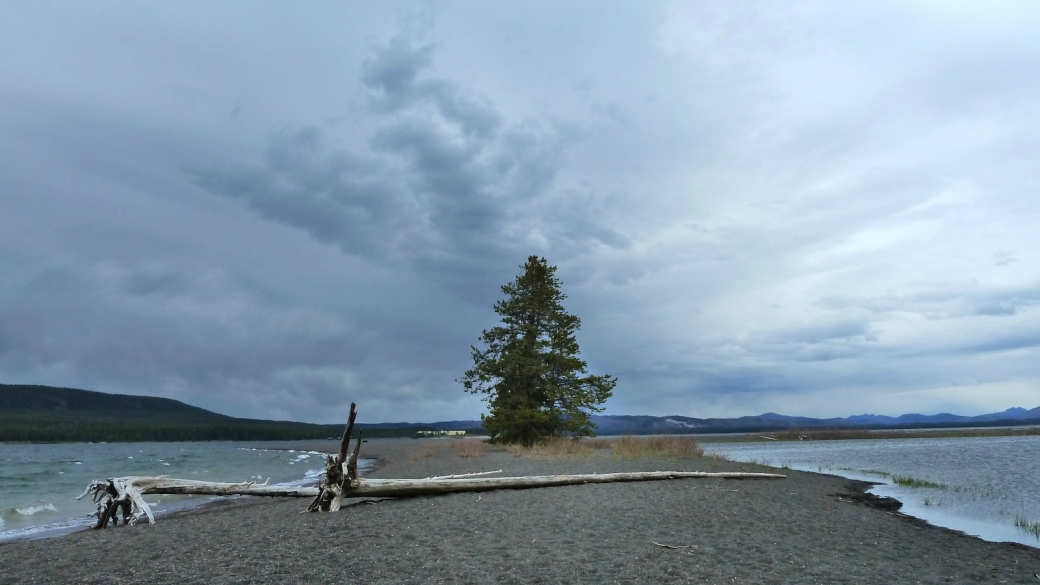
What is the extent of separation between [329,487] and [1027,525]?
53.9 feet

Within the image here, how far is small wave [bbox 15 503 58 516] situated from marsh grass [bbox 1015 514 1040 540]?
91.0 feet

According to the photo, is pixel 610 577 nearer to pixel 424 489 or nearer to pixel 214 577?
pixel 214 577

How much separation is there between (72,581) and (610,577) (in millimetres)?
7009

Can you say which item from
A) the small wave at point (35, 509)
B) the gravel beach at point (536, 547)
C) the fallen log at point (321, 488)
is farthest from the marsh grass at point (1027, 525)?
the small wave at point (35, 509)

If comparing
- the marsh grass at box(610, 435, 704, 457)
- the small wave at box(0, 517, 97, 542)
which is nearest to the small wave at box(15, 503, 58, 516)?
the small wave at box(0, 517, 97, 542)

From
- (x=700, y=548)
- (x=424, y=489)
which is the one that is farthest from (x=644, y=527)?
(x=424, y=489)

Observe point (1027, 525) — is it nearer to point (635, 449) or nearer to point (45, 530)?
point (635, 449)

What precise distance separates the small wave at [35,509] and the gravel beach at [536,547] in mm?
10196

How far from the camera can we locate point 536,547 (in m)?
10.4

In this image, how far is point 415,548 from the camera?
10.2 meters

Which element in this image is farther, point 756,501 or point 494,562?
point 756,501

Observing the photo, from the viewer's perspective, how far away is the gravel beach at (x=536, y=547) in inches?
347

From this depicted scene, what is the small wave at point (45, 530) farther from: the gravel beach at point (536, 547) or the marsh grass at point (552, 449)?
the marsh grass at point (552, 449)

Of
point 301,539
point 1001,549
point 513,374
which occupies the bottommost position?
point 1001,549
